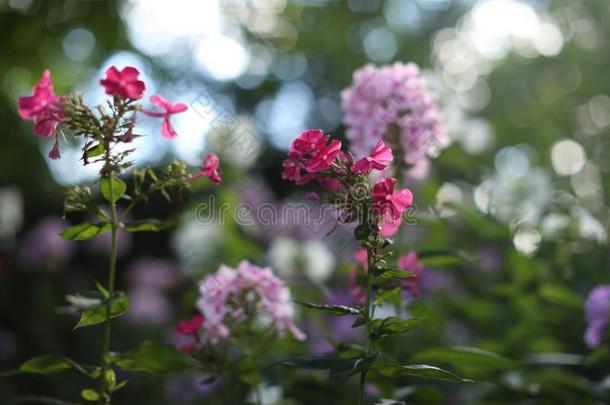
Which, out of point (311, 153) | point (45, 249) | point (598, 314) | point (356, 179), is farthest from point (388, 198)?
point (45, 249)

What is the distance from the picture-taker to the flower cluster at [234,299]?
1931mm

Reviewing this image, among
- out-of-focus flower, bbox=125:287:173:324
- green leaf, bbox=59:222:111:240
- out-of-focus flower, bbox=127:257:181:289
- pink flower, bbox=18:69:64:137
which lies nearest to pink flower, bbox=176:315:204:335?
green leaf, bbox=59:222:111:240

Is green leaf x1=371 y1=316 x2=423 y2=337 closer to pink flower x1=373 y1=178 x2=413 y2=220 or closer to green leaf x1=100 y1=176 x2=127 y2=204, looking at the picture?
pink flower x1=373 y1=178 x2=413 y2=220

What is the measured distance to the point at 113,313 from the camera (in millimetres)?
1590

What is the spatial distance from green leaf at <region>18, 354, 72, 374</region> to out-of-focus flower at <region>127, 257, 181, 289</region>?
387cm

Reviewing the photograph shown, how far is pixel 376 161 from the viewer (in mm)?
1460

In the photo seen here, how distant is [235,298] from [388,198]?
660mm

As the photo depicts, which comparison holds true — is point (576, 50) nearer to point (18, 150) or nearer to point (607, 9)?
point (607, 9)

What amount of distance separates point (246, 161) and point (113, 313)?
85.4 inches

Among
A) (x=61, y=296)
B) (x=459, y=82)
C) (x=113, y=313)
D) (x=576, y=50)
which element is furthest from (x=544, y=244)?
(x=459, y=82)

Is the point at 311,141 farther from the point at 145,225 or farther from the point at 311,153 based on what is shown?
the point at 145,225

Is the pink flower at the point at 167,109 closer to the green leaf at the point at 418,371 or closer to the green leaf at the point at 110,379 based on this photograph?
the green leaf at the point at 110,379

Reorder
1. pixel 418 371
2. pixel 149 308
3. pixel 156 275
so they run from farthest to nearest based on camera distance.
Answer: pixel 156 275
pixel 149 308
pixel 418 371

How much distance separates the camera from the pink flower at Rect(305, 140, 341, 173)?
1.46 metres
